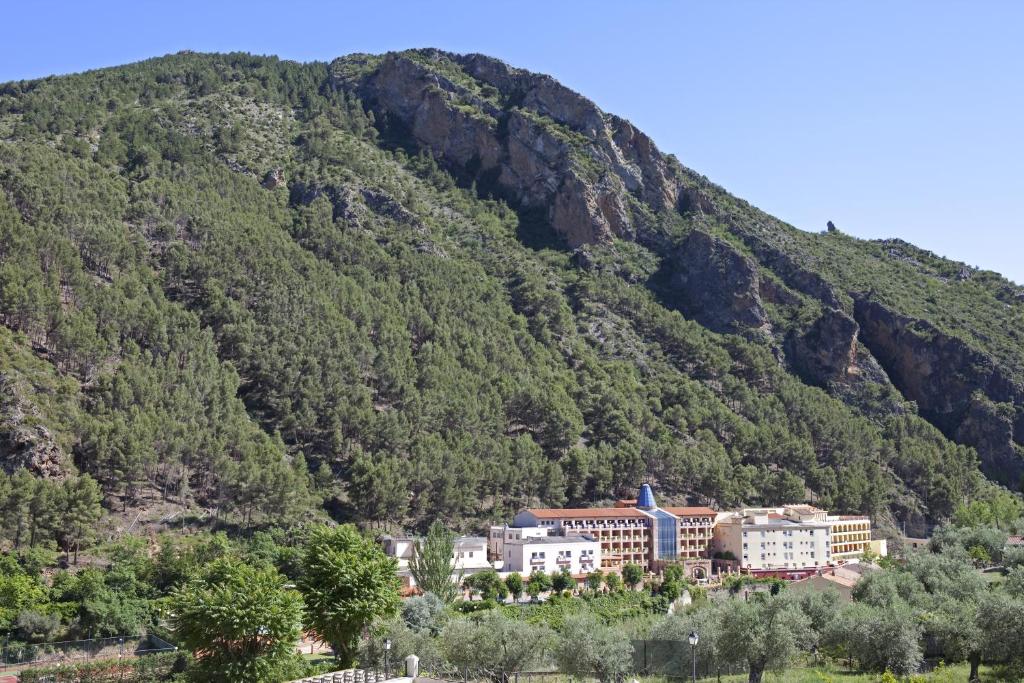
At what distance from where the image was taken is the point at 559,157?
187000mm

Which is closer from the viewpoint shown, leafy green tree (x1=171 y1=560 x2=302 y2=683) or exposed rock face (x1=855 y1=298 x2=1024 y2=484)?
leafy green tree (x1=171 y1=560 x2=302 y2=683)

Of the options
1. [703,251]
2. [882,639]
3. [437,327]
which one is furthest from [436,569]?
[703,251]

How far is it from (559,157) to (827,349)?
196 ft

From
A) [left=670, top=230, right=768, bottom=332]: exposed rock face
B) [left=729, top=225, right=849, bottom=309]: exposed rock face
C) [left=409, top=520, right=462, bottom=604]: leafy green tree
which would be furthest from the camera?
[left=729, top=225, right=849, bottom=309]: exposed rock face

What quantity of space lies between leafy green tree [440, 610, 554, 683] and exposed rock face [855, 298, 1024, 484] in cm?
12956

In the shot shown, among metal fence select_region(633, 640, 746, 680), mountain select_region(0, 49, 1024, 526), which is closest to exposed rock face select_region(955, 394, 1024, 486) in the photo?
mountain select_region(0, 49, 1024, 526)

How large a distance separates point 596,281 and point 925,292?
6903cm

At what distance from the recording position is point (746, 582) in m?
97.8

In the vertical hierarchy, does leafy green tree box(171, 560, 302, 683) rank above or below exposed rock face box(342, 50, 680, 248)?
below

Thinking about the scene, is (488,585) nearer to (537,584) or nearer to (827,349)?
(537,584)

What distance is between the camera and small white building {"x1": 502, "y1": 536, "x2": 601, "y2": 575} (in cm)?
9700

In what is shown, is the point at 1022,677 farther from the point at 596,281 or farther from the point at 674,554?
the point at 596,281

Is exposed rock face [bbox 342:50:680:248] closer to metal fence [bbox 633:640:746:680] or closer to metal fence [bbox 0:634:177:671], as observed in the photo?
metal fence [bbox 0:634:177:671]

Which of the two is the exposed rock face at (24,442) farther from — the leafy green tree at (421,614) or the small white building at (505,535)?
the small white building at (505,535)
